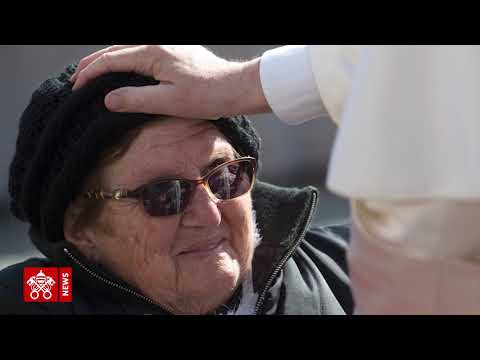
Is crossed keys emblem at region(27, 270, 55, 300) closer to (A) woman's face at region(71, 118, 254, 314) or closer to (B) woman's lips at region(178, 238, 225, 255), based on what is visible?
(A) woman's face at region(71, 118, 254, 314)

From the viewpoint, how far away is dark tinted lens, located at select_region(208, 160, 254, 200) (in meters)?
2.60

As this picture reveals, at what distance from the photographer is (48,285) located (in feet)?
8.48

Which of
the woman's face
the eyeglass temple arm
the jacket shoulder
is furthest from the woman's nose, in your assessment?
the jacket shoulder

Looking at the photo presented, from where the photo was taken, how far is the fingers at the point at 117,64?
2376 millimetres

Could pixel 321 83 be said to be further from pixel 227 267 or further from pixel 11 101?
pixel 11 101

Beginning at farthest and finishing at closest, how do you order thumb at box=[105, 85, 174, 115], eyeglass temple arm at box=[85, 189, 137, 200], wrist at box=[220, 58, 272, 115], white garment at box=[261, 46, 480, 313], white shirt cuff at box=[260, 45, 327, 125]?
eyeglass temple arm at box=[85, 189, 137, 200] < thumb at box=[105, 85, 174, 115] < wrist at box=[220, 58, 272, 115] < white shirt cuff at box=[260, 45, 327, 125] < white garment at box=[261, 46, 480, 313]

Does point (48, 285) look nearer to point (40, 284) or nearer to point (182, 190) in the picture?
point (40, 284)

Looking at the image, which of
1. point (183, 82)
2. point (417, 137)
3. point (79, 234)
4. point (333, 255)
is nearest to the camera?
point (417, 137)

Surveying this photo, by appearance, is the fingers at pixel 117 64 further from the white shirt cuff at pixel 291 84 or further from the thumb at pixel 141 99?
the white shirt cuff at pixel 291 84

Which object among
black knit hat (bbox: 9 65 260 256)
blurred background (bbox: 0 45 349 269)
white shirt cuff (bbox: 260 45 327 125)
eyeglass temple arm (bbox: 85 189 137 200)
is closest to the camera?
white shirt cuff (bbox: 260 45 327 125)

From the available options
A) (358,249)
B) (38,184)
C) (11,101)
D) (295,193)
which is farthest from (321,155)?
(358,249)

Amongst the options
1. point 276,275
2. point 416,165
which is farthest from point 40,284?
point 416,165

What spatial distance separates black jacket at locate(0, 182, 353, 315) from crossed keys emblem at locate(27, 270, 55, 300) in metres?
0.03

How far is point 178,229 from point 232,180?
0.25m
